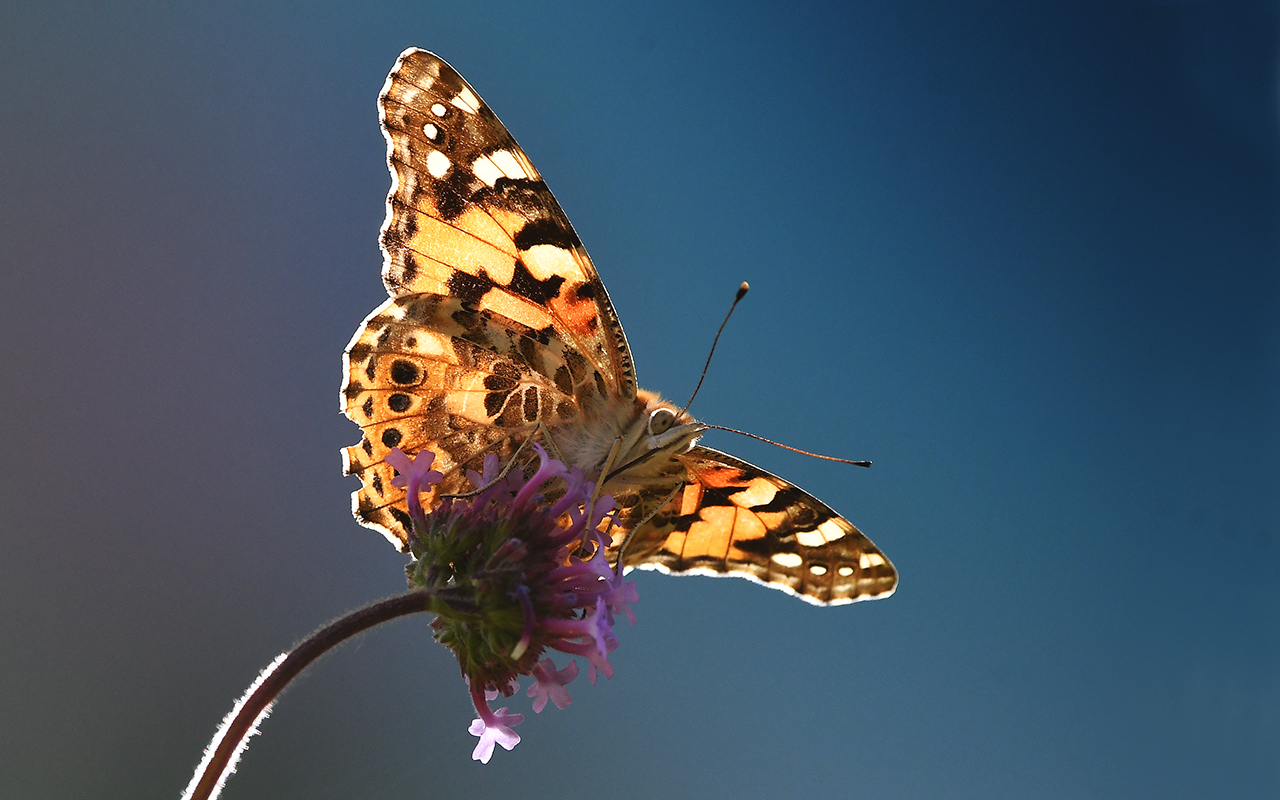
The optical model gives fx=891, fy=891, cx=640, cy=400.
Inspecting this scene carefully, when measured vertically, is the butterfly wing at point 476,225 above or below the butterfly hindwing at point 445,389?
above

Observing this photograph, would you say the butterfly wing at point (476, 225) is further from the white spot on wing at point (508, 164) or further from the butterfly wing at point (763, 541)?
the butterfly wing at point (763, 541)

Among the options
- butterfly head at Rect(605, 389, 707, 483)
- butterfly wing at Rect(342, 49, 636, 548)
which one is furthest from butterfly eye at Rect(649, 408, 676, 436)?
butterfly wing at Rect(342, 49, 636, 548)

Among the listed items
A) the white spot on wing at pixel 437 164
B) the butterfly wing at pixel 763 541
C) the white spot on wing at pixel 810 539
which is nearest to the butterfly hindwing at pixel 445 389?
the white spot on wing at pixel 437 164

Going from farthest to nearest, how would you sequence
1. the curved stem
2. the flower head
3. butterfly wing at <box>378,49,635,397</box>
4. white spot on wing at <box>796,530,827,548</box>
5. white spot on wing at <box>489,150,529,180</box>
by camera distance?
white spot on wing at <box>796,530,827,548</box> → white spot on wing at <box>489,150,529,180</box> → butterfly wing at <box>378,49,635,397</box> → the flower head → the curved stem

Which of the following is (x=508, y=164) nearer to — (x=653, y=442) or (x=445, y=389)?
(x=445, y=389)

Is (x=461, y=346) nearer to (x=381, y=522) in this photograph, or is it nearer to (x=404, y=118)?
(x=381, y=522)

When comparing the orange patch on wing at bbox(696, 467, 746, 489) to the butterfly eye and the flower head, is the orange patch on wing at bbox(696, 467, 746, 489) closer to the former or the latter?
the butterfly eye

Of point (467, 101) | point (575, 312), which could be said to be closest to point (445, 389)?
point (575, 312)
